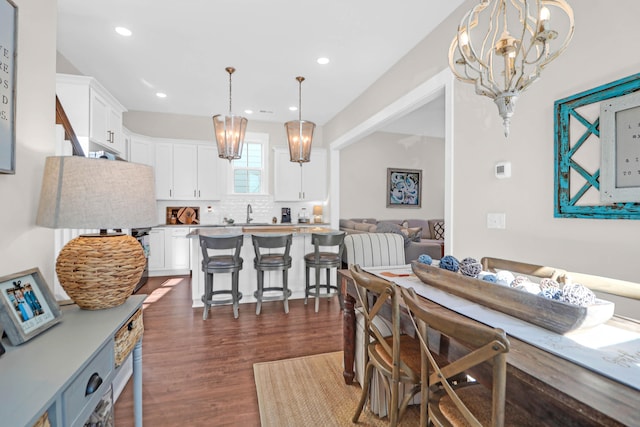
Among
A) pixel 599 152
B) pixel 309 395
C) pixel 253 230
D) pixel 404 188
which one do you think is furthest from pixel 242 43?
pixel 404 188

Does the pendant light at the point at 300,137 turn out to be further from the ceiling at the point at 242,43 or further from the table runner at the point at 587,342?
the table runner at the point at 587,342

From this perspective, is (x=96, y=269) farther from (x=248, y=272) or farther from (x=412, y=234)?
(x=412, y=234)

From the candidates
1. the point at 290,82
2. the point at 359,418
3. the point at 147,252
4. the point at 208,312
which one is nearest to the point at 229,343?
the point at 208,312

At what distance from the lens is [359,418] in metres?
1.81

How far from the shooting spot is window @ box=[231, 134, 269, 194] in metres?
6.19

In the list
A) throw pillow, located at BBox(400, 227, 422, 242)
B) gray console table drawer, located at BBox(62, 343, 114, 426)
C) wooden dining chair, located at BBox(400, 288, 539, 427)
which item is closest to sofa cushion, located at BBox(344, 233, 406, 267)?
wooden dining chair, located at BBox(400, 288, 539, 427)

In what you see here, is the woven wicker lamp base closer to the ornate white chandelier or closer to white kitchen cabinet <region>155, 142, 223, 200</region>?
the ornate white chandelier

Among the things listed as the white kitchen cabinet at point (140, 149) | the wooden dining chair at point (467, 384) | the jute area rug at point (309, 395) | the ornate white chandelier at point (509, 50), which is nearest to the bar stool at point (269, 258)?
the jute area rug at point (309, 395)

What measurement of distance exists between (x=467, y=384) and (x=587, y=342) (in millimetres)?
470

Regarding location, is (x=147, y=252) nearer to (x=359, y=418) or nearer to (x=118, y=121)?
(x=118, y=121)

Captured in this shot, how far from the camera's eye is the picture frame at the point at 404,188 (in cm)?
719

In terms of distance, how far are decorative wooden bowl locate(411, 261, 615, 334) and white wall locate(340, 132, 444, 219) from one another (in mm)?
5473

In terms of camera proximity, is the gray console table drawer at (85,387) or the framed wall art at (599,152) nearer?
the gray console table drawer at (85,387)

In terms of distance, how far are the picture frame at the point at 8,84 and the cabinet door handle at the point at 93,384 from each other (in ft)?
2.56
